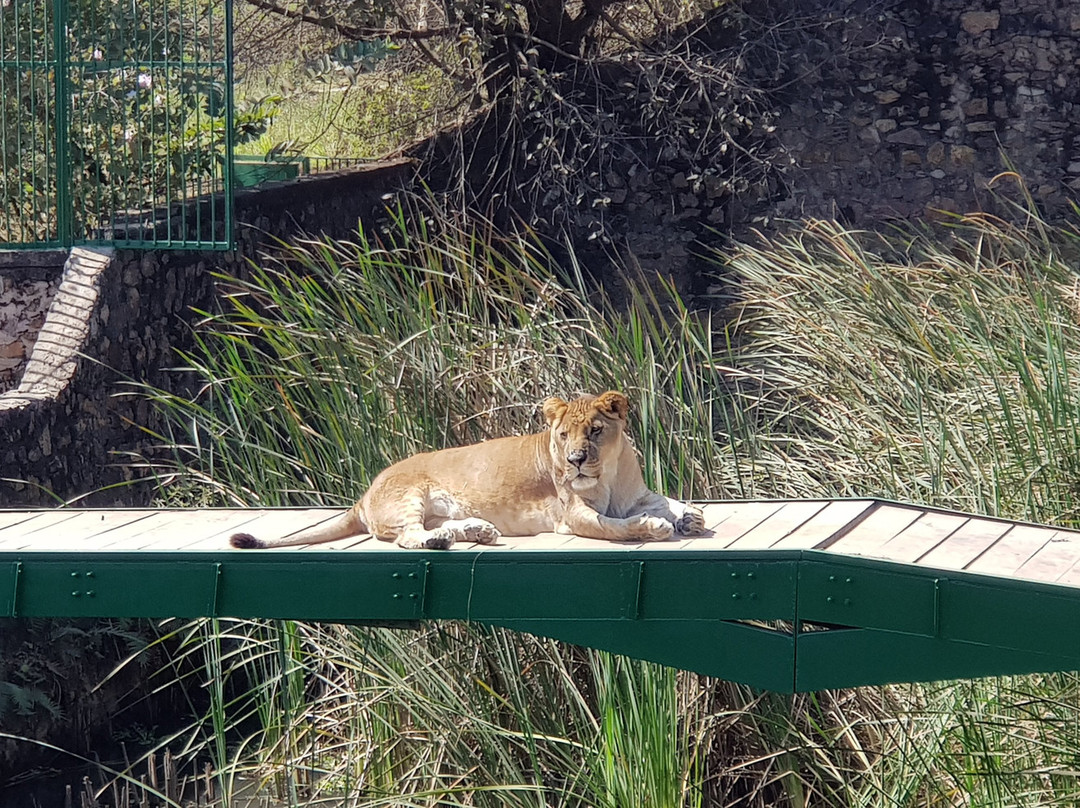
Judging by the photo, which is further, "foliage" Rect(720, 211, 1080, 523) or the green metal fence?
the green metal fence

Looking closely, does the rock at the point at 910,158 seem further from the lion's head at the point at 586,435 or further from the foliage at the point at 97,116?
the lion's head at the point at 586,435

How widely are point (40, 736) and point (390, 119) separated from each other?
6259 mm

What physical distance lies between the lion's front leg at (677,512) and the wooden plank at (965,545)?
0.58 meters

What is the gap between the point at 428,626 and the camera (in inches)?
187

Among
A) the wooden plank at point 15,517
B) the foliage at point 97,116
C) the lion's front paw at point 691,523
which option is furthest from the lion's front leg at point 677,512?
the foliage at point 97,116

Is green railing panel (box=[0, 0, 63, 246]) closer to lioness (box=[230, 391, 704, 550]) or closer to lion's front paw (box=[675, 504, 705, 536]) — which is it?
lioness (box=[230, 391, 704, 550])

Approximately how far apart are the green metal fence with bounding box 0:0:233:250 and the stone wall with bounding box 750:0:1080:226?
168 inches

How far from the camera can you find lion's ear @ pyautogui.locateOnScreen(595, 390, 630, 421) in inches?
147

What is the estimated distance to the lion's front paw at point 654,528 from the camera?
3.68 m

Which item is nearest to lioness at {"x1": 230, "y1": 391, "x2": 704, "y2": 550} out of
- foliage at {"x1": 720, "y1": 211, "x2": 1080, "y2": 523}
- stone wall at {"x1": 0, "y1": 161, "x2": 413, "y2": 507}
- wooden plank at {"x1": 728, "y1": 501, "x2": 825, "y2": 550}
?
wooden plank at {"x1": 728, "y1": 501, "x2": 825, "y2": 550}

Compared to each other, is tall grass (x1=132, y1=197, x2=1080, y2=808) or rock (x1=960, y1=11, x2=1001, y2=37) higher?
rock (x1=960, y1=11, x2=1001, y2=37)

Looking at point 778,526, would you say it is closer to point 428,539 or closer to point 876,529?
point 876,529

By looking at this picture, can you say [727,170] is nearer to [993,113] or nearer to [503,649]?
[993,113]

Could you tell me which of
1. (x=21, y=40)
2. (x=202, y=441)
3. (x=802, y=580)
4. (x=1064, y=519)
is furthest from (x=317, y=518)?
(x=21, y=40)
